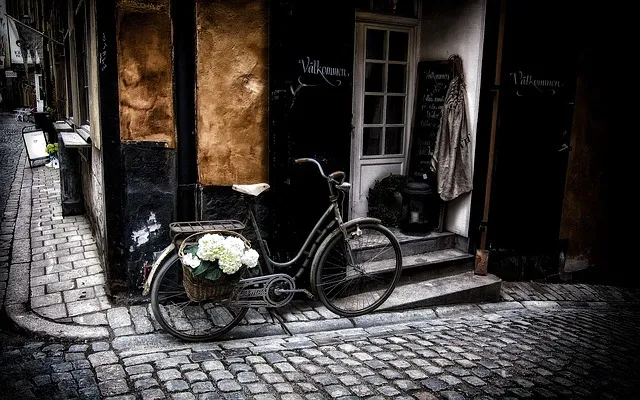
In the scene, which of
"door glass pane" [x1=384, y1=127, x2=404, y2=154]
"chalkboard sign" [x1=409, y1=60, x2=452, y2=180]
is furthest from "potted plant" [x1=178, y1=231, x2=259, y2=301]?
"door glass pane" [x1=384, y1=127, x2=404, y2=154]

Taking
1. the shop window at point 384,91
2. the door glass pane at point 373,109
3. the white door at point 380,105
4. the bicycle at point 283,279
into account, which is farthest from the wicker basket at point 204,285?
the door glass pane at point 373,109

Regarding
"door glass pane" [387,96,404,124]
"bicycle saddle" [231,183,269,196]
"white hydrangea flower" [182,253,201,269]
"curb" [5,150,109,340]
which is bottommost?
"curb" [5,150,109,340]

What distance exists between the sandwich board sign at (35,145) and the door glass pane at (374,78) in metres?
10.5

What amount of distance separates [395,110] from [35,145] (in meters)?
11.0

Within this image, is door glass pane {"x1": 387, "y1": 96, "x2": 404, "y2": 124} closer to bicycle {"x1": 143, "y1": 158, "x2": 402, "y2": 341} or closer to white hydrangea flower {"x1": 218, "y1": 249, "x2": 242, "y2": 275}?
bicycle {"x1": 143, "y1": 158, "x2": 402, "y2": 341}

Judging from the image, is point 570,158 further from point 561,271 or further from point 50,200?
point 50,200

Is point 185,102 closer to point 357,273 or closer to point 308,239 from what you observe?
point 308,239

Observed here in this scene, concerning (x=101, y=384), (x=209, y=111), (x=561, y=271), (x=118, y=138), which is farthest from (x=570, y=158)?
(x=101, y=384)

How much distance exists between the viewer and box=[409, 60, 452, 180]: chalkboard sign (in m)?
7.13

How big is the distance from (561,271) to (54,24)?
1188cm

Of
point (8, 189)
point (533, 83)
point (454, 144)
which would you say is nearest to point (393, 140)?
point (454, 144)

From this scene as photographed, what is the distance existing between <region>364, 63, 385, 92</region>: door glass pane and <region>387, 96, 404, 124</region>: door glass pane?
0.26m

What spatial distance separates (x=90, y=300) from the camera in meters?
5.43

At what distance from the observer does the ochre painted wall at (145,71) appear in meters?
5.08
